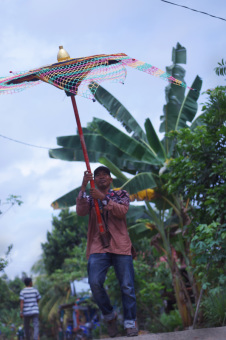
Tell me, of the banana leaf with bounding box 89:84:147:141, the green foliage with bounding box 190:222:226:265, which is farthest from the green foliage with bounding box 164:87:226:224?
the banana leaf with bounding box 89:84:147:141

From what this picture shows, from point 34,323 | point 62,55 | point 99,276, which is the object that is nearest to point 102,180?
point 99,276

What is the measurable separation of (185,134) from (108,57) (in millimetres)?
3443

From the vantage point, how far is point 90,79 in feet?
14.9

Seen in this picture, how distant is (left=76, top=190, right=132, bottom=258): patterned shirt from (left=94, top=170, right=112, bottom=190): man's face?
0.28 ft

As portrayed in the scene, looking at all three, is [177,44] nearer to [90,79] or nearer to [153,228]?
[153,228]

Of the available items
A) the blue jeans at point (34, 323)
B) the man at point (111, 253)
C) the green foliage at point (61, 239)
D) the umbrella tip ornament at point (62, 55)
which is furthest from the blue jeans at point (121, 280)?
the green foliage at point (61, 239)

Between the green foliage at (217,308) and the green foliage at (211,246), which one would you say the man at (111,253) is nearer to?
the green foliage at (211,246)

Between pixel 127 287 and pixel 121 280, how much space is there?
99mm

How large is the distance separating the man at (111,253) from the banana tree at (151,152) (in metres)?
6.89

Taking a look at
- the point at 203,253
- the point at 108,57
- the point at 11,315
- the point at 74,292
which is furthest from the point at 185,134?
the point at 11,315

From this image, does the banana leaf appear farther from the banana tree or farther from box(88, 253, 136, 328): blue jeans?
box(88, 253, 136, 328): blue jeans

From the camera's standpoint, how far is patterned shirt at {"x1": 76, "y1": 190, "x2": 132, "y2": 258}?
4.46 metres

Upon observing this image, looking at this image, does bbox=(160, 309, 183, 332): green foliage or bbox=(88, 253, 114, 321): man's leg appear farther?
bbox=(160, 309, 183, 332): green foliage

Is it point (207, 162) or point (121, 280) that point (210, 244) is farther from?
point (121, 280)
